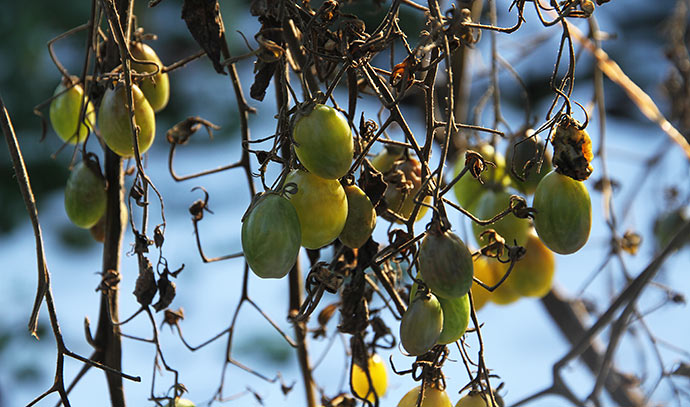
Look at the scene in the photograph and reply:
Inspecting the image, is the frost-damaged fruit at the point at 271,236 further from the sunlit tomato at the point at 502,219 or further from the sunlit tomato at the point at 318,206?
the sunlit tomato at the point at 502,219

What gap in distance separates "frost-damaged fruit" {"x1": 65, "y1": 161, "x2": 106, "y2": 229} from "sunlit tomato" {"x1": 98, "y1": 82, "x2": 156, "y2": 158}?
0.18 feet

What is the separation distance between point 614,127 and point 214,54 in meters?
2.75

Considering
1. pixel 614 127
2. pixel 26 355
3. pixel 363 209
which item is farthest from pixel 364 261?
pixel 614 127

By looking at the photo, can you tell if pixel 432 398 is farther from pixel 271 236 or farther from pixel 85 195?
pixel 85 195

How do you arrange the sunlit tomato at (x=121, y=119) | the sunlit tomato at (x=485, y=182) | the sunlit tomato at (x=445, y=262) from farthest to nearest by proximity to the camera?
the sunlit tomato at (x=485, y=182) < the sunlit tomato at (x=121, y=119) < the sunlit tomato at (x=445, y=262)

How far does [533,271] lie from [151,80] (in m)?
0.32

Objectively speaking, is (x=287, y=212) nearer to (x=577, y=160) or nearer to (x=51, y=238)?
(x=577, y=160)

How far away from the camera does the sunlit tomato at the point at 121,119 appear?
1.55ft

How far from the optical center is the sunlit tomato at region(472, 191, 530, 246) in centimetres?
55

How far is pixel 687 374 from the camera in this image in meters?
0.65

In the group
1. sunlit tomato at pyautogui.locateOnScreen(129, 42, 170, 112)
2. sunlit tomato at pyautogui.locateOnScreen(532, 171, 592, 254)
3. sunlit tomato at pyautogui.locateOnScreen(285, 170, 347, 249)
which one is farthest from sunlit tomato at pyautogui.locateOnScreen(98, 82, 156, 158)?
sunlit tomato at pyautogui.locateOnScreen(532, 171, 592, 254)

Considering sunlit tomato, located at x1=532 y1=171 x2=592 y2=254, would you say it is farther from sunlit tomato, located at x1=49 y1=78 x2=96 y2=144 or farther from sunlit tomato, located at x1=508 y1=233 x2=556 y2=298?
sunlit tomato, located at x1=49 y1=78 x2=96 y2=144

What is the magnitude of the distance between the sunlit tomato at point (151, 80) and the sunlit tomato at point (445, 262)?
243 mm

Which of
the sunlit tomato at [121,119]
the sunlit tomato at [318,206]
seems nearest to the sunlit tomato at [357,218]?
the sunlit tomato at [318,206]
